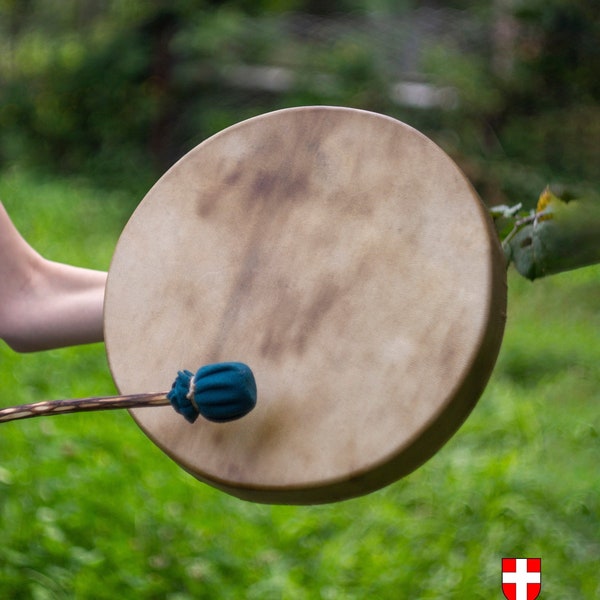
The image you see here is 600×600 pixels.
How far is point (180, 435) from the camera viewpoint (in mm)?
1088

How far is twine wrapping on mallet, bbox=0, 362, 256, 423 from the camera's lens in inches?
38.7

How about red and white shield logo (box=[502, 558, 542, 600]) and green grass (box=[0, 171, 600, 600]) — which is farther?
green grass (box=[0, 171, 600, 600])

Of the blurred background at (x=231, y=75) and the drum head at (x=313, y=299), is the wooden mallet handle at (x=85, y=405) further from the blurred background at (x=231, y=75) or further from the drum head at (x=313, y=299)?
the blurred background at (x=231, y=75)

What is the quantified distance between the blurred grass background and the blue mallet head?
1.38 feet

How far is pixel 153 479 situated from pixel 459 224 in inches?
66.9

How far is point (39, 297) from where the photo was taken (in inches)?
55.4

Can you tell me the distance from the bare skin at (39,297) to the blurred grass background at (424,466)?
0.69 m

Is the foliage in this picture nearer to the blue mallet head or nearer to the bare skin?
the blue mallet head

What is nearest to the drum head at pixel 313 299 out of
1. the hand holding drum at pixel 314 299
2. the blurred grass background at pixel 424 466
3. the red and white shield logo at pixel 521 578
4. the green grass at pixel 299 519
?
the hand holding drum at pixel 314 299

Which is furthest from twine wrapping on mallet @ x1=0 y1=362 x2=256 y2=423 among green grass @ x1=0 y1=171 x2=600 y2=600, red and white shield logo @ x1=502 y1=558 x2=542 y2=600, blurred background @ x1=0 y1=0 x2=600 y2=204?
blurred background @ x1=0 y1=0 x2=600 y2=204

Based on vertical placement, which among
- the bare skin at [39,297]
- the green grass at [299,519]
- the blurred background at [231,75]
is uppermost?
the bare skin at [39,297]

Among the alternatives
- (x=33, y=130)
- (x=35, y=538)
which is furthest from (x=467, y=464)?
(x=33, y=130)

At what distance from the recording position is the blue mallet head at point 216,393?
0.98 m

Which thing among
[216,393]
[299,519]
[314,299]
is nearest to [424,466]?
[299,519]
